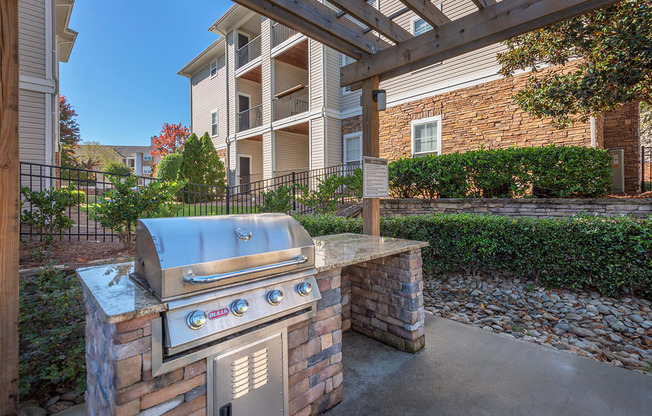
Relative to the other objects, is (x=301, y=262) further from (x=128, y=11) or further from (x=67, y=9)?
(x=128, y=11)

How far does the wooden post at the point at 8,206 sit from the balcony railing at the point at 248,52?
497 inches

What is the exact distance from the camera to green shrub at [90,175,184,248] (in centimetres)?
439

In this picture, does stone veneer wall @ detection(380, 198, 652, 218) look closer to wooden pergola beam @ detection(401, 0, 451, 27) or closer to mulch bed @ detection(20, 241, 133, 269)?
wooden pergola beam @ detection(401, 0, 451, 27)

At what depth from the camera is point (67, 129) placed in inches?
744

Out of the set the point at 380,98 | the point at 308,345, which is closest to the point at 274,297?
the point at 308,345

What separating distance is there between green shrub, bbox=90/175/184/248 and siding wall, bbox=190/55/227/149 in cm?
1069

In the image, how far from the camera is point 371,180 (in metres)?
3.36

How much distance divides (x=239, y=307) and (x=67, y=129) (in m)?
24.1

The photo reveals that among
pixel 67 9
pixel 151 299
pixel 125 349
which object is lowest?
pixel 125 349

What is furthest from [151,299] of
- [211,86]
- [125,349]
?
[211,86]

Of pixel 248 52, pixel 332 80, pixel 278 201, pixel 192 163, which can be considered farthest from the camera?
pixel 248 52

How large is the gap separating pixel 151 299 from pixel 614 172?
34.0 feet

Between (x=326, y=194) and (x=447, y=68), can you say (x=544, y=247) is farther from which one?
(x=447, y=68)

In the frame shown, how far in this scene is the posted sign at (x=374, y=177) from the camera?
3.27 meters
